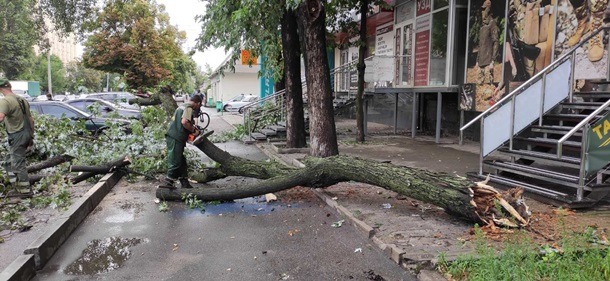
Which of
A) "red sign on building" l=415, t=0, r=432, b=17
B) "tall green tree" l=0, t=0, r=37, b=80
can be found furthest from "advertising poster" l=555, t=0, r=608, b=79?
"tall green tree" l=0, t=0, r=37, b=80

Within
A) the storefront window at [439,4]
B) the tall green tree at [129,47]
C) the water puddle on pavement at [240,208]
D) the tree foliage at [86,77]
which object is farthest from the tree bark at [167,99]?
the tree foliage at [86,77]

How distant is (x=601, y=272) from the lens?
12.2 feet

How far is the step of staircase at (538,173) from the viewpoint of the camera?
6.02m

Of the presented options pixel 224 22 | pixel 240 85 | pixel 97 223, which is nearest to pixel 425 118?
Answer: pixel 224 22

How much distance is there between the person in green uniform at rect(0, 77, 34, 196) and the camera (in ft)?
23.7

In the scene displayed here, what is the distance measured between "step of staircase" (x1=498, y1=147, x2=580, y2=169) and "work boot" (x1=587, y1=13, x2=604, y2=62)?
2.83 meters

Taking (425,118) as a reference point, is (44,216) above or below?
below

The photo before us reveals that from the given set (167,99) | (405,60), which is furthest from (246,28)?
(405,60)

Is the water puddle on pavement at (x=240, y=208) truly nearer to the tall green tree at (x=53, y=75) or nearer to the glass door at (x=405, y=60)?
the glass door at (x=405, y=60)

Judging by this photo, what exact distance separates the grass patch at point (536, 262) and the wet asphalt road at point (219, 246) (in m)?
0.52

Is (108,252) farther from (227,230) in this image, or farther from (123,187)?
(123,187)

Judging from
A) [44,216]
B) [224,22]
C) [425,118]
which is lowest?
[44,216]

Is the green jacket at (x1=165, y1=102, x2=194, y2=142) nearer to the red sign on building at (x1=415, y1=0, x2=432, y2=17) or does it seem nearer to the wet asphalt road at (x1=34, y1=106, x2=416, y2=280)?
the wet asphalt road at (x1=34, y1=106, x2=416, y2=280)

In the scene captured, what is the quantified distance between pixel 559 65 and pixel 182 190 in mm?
6368
